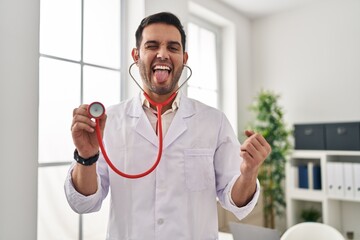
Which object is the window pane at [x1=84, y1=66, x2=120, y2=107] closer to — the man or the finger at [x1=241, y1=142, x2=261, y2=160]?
the man

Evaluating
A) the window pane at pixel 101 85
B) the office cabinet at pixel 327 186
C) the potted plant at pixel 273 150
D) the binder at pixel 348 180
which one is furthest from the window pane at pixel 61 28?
the binder at pixel 348 180

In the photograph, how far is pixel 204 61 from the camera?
3.19 meters

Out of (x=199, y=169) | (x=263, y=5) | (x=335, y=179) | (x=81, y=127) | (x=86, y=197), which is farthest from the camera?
(x=263, y=5)

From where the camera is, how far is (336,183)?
106 inches

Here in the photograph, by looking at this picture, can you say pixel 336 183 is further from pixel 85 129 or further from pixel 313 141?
pixel 85 129

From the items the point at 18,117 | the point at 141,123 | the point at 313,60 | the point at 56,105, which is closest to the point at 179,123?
the point at 141,123

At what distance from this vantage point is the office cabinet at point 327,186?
2.65 meters

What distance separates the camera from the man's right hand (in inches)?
33.3

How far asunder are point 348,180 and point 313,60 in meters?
1.31

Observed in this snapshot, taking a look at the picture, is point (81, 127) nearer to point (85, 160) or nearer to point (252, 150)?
point (85, 160)

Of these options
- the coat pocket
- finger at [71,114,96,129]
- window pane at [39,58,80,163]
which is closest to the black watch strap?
finger at [71,114,96,129]

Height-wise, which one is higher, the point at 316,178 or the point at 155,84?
the point at 155,84

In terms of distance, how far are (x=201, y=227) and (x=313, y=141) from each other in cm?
220

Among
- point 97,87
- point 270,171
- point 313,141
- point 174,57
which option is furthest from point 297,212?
point 174,57
